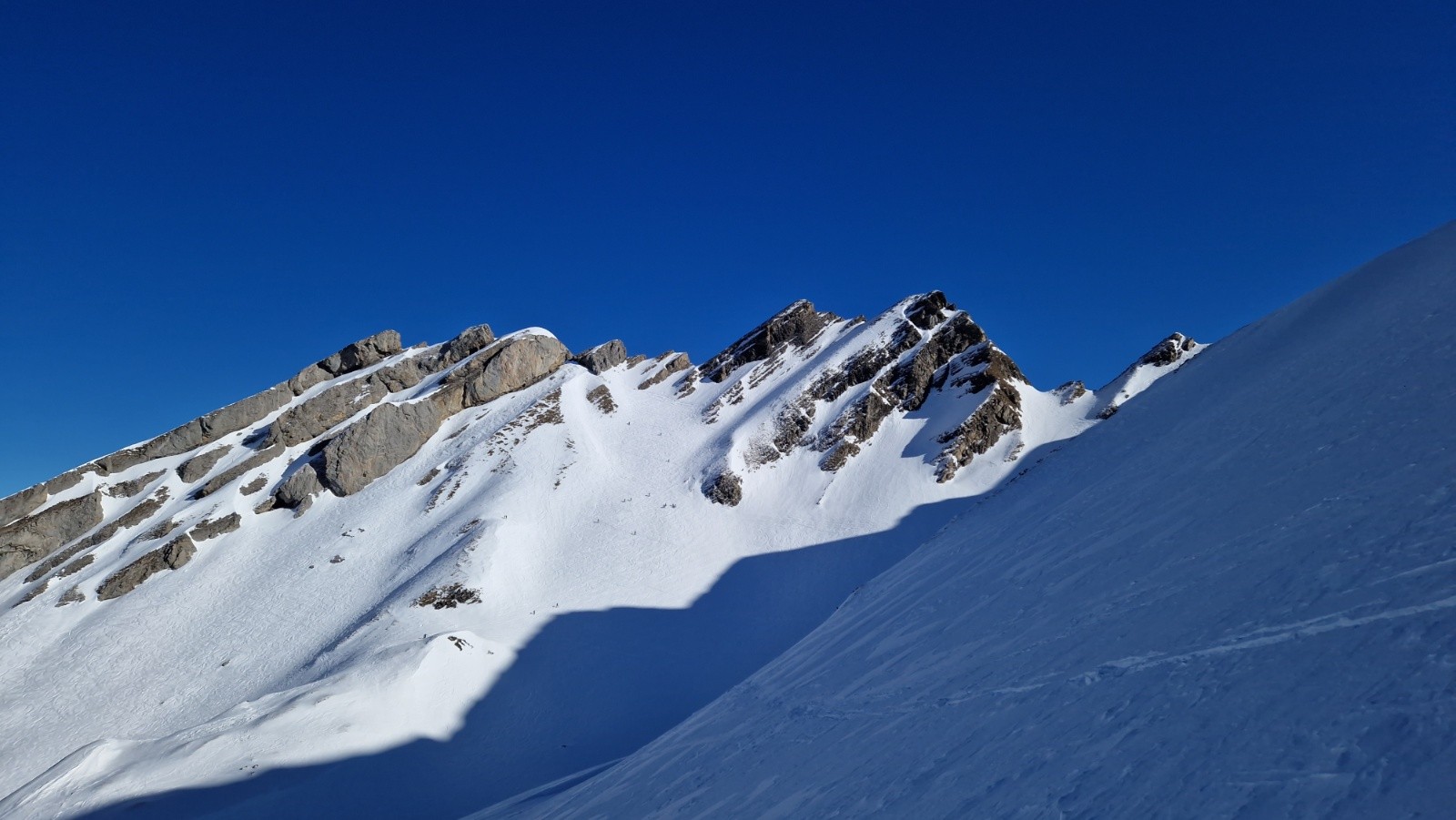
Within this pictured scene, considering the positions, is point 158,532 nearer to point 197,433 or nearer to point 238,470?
point 238,470

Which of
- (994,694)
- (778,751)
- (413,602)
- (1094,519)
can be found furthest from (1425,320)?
(413,602)

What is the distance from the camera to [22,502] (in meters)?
46.2

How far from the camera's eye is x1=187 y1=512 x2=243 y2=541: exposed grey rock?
→ 39.4 m

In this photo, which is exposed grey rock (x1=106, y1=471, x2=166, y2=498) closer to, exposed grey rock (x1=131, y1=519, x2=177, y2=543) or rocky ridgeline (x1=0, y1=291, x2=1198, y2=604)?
rocky ridgeline (x1=0, y1=291, x2=1198, y2=604)

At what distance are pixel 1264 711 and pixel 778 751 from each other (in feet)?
18.3

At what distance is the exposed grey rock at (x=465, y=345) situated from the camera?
57.3m

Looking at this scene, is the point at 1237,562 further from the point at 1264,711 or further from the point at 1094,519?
the point at 1094,519

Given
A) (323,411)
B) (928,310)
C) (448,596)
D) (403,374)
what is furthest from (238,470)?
(928,310)

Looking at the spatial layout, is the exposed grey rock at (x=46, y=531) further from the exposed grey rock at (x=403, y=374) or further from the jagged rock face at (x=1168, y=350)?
the jagged rock face at (x=1168, y=350)

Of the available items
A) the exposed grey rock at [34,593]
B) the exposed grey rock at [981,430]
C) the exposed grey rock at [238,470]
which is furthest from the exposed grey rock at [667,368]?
the exposed grey rock at [34,593]

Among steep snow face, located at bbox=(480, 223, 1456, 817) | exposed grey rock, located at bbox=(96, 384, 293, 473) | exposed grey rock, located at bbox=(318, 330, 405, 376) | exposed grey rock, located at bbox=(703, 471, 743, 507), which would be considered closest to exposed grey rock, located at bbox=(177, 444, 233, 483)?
exposed grey rock, located at bbox=(96, 384, 293, 473)

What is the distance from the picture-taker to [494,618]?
27797 mm

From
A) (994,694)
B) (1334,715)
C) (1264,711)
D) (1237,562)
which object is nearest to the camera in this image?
(1334,715)

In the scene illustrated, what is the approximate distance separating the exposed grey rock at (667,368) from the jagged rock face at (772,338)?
9.63 feet
